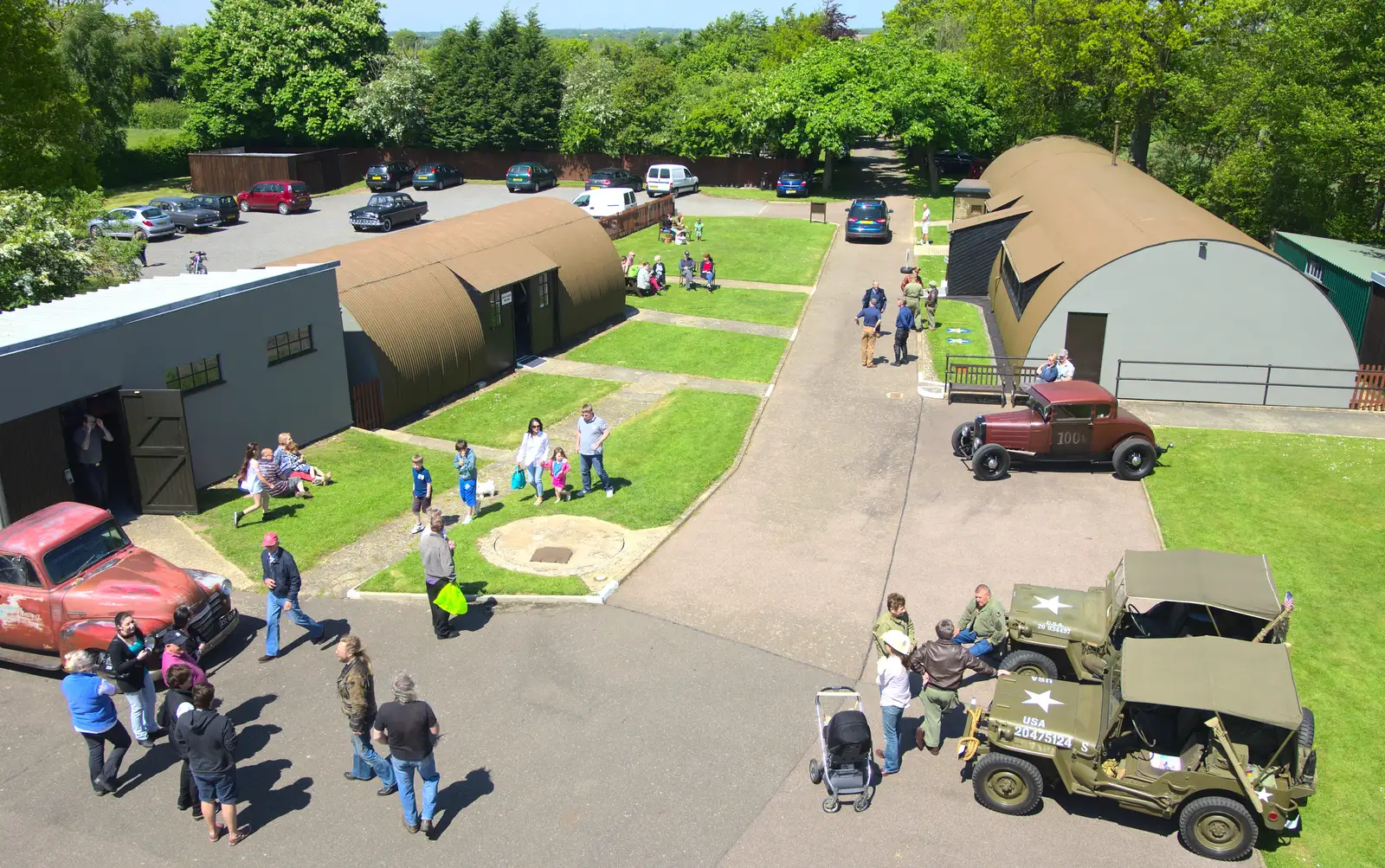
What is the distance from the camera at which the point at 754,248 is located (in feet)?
141

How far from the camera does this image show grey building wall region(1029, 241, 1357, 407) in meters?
23.4

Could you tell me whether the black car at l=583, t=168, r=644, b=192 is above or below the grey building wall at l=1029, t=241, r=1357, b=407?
above

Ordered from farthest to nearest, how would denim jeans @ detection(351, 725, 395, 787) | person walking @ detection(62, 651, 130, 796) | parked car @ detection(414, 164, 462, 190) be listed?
parked car @ detection(414, 164, 462, 190) < denim jeans @ detection(351, 725, 395, 787) < person walking @ detection(62, 651, 130, 796)

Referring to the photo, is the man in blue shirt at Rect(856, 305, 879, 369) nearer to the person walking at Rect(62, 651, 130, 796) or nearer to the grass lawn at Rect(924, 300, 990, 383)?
the grass lawn at Rect(924, 300, 990, 383)

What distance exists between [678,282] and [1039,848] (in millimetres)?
29142

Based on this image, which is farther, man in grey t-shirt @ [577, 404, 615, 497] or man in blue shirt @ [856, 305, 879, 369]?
man in blue shirt @ [856, 305, 879, 369]

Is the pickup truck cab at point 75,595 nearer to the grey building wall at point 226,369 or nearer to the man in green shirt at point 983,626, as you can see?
the grey building wall at point 226,369

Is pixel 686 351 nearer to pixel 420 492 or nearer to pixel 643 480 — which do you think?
pixel 643 480

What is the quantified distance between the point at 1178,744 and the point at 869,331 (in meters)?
17.7

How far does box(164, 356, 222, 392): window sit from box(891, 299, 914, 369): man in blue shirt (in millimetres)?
16247

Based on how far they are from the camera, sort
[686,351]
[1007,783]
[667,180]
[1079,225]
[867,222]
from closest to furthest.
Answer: [1007,783] < [1079,225] < [686,351] < [867,222] < [667,180]

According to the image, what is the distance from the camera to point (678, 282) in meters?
37.4

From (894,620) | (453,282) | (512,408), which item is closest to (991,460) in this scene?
(894,620)

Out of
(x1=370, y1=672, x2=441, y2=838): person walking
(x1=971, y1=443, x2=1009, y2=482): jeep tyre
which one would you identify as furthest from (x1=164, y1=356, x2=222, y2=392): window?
(x1=971, y1=443, x2=1009, y2=482): jeep tyre
